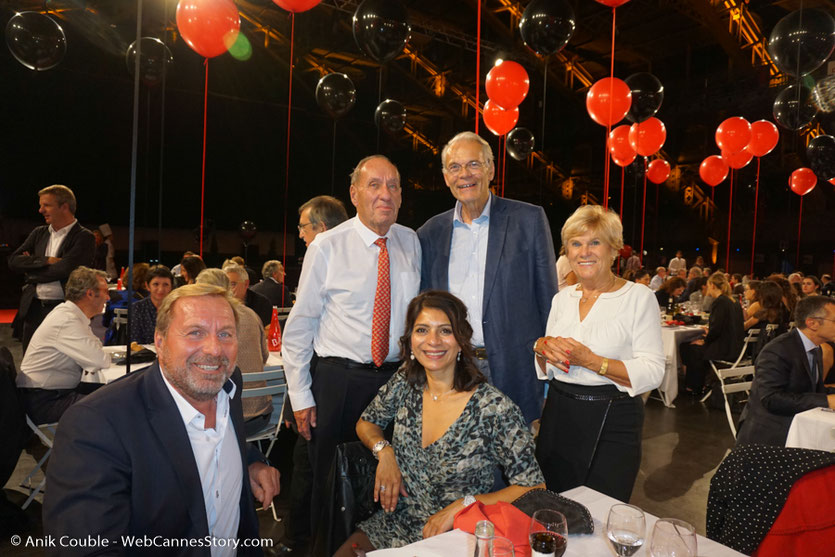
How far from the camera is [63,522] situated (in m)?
1.16

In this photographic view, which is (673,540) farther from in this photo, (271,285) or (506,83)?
(506,83)

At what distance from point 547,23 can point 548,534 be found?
4127 mm

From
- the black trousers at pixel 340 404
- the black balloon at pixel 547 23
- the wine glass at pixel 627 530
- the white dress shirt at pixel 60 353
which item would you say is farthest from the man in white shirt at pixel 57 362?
the black balloon at pixel 547 23

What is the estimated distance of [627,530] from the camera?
3.81 feet

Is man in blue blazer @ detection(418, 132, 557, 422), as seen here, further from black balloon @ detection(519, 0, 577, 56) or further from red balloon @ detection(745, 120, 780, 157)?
red balloon @ detection(745, 120, 780, 157)

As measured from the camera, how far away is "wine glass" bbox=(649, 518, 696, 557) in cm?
108

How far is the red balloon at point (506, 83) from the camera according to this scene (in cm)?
588

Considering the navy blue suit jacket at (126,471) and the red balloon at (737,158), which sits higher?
the red balloon at (737,158)

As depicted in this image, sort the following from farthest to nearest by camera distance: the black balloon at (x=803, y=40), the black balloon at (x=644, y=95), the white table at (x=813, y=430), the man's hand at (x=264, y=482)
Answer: the black balloon at (x=644, y=95), the black balloon at (x=803, y=40), the white table at (x=813, y=430), the man's hand at (x=264, y=482)

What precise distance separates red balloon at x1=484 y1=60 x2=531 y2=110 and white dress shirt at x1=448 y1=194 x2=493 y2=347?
407cm

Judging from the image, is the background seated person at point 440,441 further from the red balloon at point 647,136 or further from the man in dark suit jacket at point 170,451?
the red balloon at point 647,136

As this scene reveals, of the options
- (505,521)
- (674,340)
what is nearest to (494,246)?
(505,521)

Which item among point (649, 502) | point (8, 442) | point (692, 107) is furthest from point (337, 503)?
point (692, 107)

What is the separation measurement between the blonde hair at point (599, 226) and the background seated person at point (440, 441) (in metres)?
0.54
